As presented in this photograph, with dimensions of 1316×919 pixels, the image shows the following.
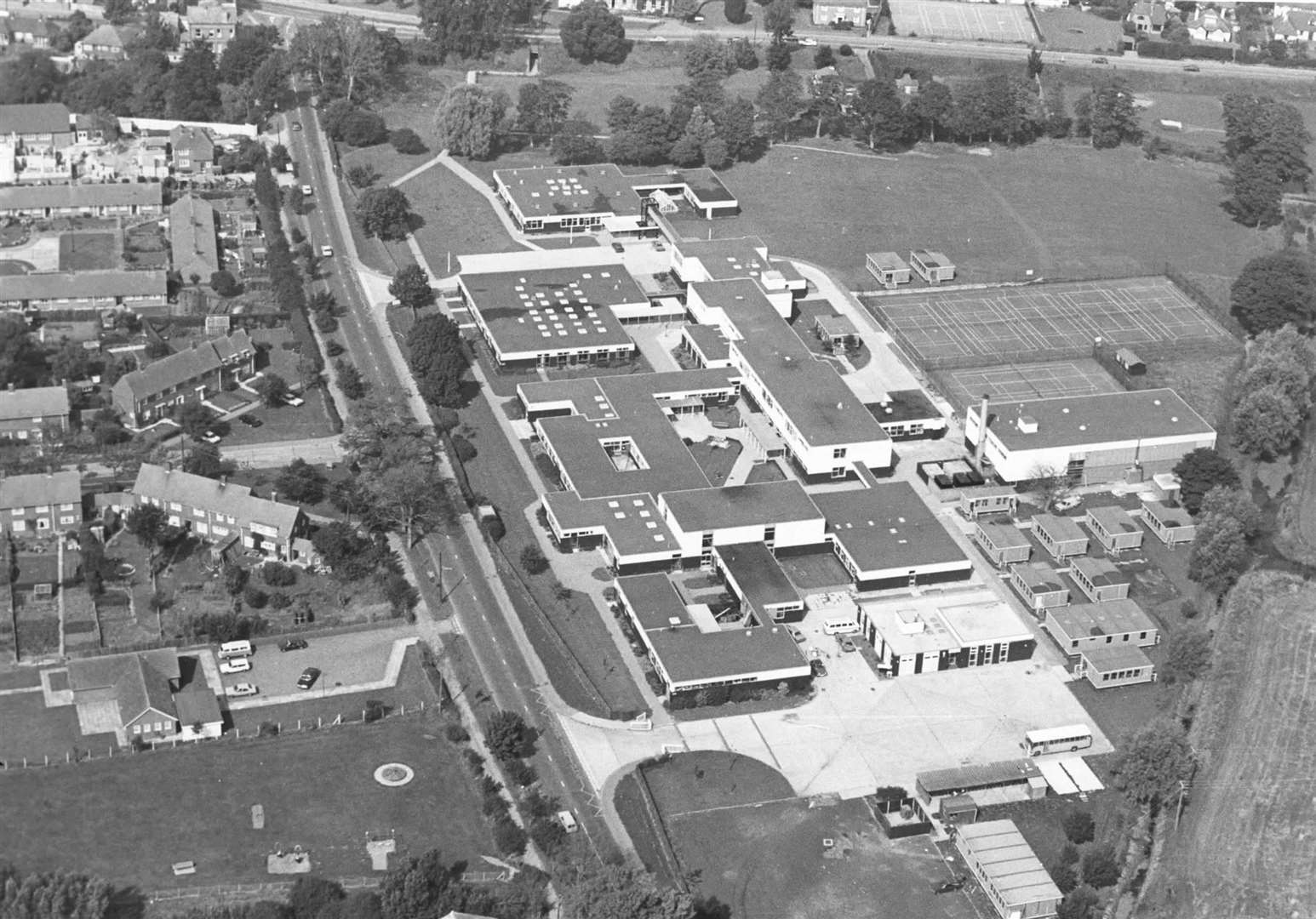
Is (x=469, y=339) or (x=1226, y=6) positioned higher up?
(x=1226, y=6)

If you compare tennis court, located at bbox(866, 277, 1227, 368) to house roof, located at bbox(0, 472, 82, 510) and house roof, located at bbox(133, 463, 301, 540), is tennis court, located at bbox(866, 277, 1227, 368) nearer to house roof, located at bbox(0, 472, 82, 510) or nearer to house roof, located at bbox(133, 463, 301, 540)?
house roof, located at bbox(133, 463, 301, 540)

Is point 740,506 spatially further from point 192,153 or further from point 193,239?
point 192,153

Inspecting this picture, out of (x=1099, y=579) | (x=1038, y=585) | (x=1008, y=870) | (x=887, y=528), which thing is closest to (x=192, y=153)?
(x=887, y=528)

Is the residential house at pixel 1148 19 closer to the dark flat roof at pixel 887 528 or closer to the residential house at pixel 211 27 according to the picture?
the residential house at pixel 211 27

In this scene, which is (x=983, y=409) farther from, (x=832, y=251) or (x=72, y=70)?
(x=72, y=70)

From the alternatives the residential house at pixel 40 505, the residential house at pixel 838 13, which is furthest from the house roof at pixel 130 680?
the residential house at pixel 838 13

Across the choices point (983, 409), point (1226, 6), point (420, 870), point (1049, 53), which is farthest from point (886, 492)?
point (1226, 6)
